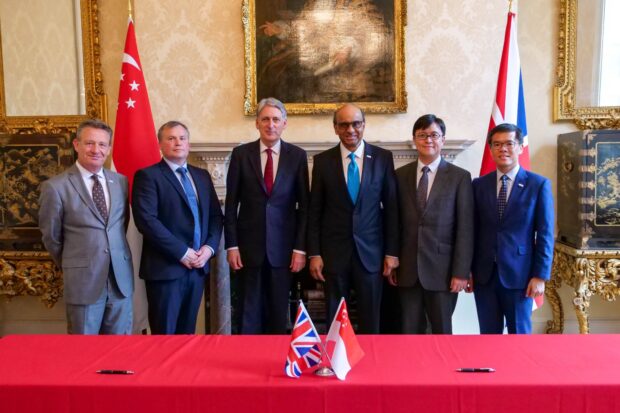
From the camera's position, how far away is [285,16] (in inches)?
152

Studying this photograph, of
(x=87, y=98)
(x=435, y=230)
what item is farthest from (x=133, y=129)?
(x=435, y=230)

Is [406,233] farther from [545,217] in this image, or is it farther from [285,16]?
[285,16]

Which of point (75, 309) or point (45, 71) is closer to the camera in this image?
point (75, 309)

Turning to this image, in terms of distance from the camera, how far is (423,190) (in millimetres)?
2775

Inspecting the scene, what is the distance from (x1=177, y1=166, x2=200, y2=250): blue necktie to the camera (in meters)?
2.83

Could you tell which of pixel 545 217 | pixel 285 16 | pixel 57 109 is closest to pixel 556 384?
pixel 545 217

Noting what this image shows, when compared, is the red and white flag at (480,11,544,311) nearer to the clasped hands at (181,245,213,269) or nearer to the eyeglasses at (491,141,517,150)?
the eyeglasses at (491,141,517,150)

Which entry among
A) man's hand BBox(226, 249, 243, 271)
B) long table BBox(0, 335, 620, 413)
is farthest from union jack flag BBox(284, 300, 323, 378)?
man's hand BBox(226, 249, 243, 271)

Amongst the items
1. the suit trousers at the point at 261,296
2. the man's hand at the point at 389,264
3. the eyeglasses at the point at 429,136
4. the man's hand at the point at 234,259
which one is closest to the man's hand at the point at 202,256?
the man's hand at the point at 234,259

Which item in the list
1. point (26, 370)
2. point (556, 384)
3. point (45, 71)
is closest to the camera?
point (556, 384)

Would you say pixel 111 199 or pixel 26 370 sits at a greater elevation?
pixel 111 199

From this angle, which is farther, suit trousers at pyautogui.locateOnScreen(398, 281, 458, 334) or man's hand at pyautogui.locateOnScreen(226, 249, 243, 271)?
man's hand at pyautogui.locateOnScreen(226, 249, 243, 271)

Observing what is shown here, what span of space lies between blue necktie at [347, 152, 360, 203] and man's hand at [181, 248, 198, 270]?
0.89 metres

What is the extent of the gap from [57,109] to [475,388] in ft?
12.7
